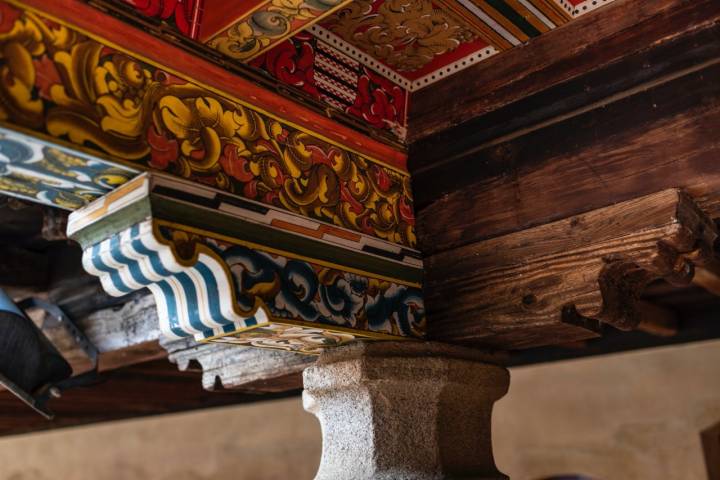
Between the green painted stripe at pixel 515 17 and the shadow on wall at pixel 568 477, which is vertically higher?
the green painted stripe at pixel 515 17

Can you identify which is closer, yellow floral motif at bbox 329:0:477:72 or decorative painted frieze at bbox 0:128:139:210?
decorative painted frieze at bbox 0:128:139:210

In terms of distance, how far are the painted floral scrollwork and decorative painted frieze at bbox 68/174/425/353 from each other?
0.14 ft

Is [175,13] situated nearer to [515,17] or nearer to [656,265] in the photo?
[515,17]

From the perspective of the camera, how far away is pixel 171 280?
1.08 m

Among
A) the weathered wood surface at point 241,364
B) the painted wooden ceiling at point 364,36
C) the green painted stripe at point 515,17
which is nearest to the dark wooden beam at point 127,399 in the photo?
the weathered wood surface at point 241,364

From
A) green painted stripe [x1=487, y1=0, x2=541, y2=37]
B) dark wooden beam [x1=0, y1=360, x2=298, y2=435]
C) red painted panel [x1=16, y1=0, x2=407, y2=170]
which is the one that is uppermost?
green painted stripe [x1=487, y1=0, x2=541, y2=37]

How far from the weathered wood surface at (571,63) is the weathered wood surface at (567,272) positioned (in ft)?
0.77

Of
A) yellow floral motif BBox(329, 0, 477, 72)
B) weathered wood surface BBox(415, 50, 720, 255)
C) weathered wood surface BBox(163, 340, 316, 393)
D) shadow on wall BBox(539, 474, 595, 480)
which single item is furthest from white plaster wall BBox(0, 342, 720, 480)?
yellow floral motif BBox(329, 0, 477, 72)

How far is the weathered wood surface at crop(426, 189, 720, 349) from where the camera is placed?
117 centimetres

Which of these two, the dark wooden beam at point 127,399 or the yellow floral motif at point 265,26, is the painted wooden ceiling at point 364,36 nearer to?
the yellow floral motif at point 265,26

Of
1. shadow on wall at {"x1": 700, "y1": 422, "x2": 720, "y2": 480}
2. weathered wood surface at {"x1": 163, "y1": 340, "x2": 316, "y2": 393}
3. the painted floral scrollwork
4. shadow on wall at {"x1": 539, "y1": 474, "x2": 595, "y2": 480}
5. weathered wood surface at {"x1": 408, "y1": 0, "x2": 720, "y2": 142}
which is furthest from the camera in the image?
shadow on wall at {"x1": 539, "y1": 474, "x2": 595, "y2": 480}

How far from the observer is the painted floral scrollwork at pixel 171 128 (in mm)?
897

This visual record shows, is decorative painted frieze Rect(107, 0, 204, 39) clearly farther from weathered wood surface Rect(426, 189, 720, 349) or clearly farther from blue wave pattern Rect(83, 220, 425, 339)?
weathered wood surface Rect(426, 189, 720, 349)

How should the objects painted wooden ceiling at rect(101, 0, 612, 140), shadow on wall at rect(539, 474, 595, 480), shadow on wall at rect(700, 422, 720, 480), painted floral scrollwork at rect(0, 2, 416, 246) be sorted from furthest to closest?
1. shadow on wall at rect(539, 474, 595, 480)
2. shadow on wall at rect(700, 422, 720, 480)
3. painted wooden ceiling at rect(101, 0, 612, 140)
4. painted floral scrollwork at rect(0, 2, 416, 246)
